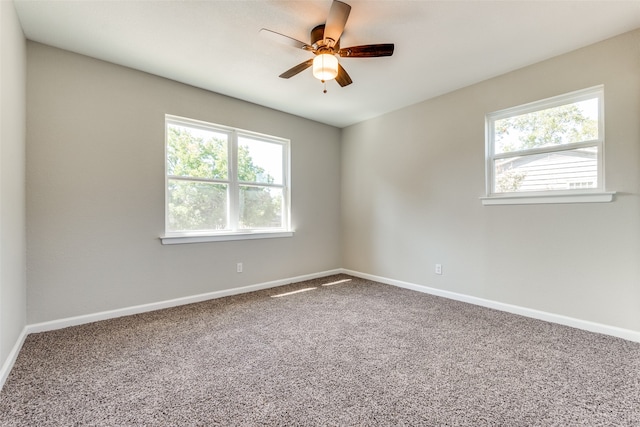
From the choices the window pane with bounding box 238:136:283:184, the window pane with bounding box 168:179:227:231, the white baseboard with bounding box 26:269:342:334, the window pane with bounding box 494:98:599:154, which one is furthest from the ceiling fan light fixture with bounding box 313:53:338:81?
the white baseboard with bounding box 26:269:342:334

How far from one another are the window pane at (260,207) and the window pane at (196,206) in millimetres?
273

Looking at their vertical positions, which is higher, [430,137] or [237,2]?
[237,2]

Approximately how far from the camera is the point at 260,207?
13.2ft

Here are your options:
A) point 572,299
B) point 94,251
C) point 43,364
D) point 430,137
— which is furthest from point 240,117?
point 572,299

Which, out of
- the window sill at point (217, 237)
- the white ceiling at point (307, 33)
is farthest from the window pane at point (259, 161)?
the white ceiling at point (307, 33)

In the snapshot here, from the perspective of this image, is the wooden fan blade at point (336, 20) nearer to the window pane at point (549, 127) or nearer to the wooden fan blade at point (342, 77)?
the wooden fan blade at point (342, 77)

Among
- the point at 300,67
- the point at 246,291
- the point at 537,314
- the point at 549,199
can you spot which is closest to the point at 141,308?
the point at 246,291

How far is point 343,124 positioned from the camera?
4770 millimetres

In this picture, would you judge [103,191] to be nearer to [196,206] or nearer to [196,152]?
[196,206]

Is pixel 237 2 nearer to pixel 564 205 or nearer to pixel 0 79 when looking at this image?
pixel 0 79

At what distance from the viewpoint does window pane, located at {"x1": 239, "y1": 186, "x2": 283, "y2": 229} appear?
387cm

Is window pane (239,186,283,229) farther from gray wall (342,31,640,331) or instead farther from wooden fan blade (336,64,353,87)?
wooden fan blade (336,64,353,87)

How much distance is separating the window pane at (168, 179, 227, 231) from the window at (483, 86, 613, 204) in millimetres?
3172

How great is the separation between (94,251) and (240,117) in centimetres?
224
